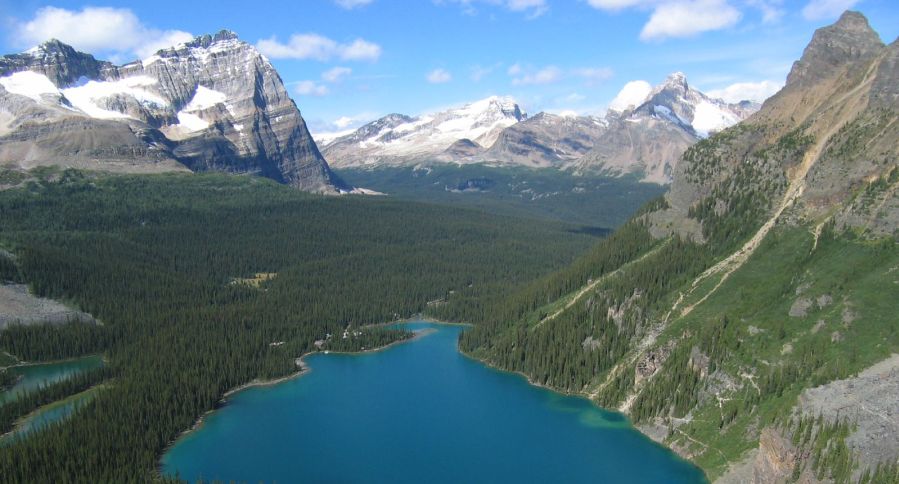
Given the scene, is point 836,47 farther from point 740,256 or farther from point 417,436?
point 417,436

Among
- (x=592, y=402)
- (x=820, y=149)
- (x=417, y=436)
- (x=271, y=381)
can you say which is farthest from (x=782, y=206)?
(x=271, y=381)

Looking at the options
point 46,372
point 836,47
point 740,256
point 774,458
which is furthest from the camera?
point 836,47

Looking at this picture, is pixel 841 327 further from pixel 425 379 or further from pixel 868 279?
pixel 425 379

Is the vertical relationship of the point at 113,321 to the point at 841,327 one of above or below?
below

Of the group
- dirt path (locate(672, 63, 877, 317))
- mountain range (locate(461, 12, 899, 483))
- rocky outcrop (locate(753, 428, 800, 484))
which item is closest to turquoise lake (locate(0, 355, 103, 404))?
mountain range (locate(461, 12, 899, 483))

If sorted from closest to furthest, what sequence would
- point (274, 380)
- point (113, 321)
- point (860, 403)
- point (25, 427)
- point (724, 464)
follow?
1. point (860, 403)
2. point (724, 464)
3. point (25, 427)
4. point (274, 380)
5. point (113, 321)

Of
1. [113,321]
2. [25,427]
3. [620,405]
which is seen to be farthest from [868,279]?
[113,321]

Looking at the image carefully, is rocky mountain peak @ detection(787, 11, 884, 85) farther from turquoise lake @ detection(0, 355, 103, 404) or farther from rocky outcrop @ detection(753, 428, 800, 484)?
turquoise lake @ detection(0, 355, 103, 404)
